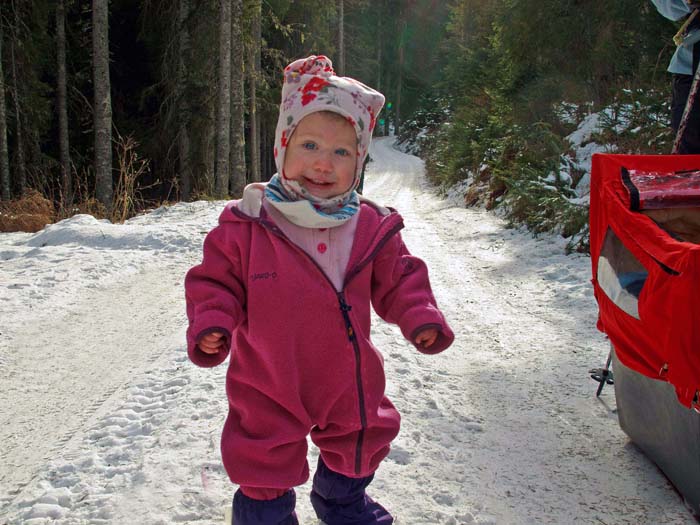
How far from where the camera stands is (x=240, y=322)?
1.91 m

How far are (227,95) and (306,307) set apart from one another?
526 inches

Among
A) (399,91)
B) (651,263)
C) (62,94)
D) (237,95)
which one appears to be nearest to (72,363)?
(651,263)

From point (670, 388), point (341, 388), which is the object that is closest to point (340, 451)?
point (341, 388)

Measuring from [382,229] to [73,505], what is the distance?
1.68 m

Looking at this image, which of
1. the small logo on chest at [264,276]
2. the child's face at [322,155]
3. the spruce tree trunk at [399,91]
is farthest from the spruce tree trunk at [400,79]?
the small logo on chest at [264,276]

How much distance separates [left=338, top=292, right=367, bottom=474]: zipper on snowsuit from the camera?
75.7 inches

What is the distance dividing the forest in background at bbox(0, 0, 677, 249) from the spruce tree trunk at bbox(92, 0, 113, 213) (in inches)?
1.3

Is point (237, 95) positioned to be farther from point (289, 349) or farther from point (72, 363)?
point (289, 349)

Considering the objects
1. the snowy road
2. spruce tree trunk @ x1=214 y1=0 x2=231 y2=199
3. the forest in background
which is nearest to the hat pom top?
the snowy road

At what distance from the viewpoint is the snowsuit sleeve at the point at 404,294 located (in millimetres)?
1977

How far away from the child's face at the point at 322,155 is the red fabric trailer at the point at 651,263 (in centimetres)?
111

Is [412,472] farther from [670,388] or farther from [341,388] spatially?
[670,388]

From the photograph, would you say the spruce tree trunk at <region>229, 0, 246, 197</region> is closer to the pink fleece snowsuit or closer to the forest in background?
the forest in background

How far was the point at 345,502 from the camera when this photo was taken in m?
2.12
